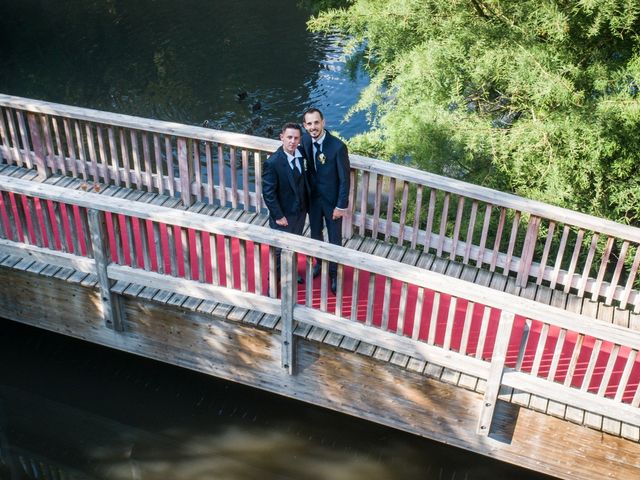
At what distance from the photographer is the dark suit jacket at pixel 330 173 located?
6965 mm

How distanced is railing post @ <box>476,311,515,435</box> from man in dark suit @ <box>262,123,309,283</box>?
6.96 ft

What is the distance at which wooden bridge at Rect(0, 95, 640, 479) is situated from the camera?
655 cm

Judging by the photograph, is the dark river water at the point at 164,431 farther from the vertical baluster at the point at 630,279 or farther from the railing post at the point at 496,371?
the vertical baluster at the point at 630,279

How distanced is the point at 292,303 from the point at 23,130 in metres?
4.48

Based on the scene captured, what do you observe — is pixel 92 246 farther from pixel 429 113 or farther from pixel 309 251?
pixel 429 113

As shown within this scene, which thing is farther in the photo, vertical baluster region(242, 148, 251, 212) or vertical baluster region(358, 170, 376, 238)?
vertical baluster region(242, 148, 251, 212)

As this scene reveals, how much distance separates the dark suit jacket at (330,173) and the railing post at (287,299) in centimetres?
74

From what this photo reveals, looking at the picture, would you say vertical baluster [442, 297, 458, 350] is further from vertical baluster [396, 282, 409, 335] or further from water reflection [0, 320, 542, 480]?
water reflection [0, 320, 542, 480]

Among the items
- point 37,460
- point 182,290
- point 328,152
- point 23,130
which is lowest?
point 37,460

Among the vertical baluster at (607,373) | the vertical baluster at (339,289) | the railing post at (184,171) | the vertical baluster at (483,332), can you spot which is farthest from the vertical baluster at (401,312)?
→ the railing post at (184,171)

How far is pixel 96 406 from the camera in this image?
29.7 ft

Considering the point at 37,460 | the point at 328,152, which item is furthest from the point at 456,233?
the point at 37,460

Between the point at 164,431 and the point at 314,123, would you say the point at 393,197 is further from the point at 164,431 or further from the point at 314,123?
the point at 164,431

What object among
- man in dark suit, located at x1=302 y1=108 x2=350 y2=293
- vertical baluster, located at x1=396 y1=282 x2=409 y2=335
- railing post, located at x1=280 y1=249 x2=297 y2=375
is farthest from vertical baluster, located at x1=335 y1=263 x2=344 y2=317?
man in dark suit, located at x1=302 y1=108 x2=350 y2=293
